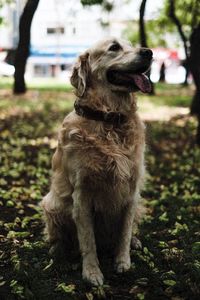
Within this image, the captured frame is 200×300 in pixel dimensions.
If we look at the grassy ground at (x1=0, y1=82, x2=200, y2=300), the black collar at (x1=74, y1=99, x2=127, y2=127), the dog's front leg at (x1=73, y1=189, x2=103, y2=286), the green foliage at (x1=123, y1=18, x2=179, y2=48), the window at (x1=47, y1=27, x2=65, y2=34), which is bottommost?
the window at (x1=47, y1=27, x2=65, y2=34)

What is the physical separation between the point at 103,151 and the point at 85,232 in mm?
718

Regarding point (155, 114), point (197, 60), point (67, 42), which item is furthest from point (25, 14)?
point (67, 42)

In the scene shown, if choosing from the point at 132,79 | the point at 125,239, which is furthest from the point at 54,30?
the point at 125,239

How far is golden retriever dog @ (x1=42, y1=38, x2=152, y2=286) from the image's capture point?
3982mm

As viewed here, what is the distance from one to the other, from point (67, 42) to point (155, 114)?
44.8 metres

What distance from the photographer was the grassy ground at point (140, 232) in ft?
12.6

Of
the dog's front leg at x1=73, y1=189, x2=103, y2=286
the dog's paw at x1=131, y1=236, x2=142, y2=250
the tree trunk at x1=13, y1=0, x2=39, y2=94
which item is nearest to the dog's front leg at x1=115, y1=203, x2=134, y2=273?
the dog's front leg at x1=73, y1=189, x2=103, y2=286

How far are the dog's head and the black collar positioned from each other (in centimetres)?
14

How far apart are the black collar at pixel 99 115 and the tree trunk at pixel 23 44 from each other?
1128cm

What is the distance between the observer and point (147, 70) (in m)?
4.18

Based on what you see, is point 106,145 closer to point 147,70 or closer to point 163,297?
point 147,70

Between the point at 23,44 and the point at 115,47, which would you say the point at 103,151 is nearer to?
the point at 115,47

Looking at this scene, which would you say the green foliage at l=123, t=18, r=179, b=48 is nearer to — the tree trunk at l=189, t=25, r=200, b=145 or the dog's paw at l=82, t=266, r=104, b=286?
the tree trunk at l=189, t=25, r=200, b=145

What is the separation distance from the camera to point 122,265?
13.7ft
